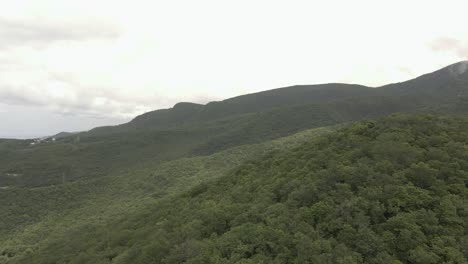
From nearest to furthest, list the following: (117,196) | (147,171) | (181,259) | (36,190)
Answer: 1. (181,259)
2. (117,196)
3. (36,190)
4. (147,171)

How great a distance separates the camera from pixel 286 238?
28.0m

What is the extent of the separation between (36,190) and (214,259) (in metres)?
137

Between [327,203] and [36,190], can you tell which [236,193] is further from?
[36,190]

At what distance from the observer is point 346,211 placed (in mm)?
29281

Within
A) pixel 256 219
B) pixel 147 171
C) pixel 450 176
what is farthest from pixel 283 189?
pixel 147 171

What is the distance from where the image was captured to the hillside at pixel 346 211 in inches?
1005

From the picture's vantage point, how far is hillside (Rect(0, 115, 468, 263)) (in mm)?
25516

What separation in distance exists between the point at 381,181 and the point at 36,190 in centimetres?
14496

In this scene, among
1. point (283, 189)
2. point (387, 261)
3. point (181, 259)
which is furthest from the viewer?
point (283, 189)

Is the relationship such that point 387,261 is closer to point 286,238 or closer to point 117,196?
point 286,238

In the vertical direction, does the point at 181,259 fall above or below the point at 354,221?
below

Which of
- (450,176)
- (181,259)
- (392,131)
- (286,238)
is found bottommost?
(181,259)

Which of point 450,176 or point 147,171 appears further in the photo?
point 147,171

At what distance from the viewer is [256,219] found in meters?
34.1
